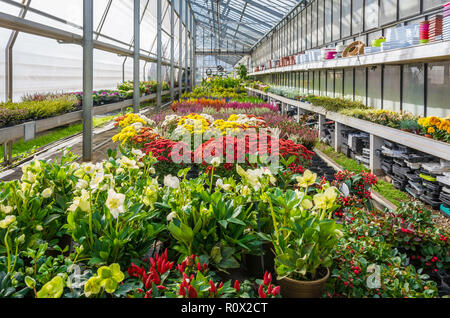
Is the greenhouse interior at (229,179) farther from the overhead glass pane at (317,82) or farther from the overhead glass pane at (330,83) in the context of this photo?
the overhead glass pane at (317,82)

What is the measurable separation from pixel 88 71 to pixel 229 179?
13.3 feet

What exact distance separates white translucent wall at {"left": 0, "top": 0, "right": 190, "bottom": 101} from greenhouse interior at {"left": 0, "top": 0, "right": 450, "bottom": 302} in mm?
38

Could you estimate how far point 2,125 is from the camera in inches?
135

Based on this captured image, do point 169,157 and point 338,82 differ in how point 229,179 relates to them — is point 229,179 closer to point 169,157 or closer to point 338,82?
point 169,157

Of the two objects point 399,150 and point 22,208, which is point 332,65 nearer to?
point 399,150

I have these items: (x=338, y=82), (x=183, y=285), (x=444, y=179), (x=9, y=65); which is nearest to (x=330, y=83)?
(x=338, y=82)

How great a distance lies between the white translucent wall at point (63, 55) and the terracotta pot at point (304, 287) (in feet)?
14.9

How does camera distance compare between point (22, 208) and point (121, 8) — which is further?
point (121, 8)

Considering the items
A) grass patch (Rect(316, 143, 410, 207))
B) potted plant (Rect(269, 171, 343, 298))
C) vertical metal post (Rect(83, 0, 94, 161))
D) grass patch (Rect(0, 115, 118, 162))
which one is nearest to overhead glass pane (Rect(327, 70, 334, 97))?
grass patch (Rect(316, 143, 410, 207))

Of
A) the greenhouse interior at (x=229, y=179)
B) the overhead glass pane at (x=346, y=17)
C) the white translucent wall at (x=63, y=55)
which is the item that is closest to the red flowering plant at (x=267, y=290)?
the greenhouse interior at (x=229, y=179)

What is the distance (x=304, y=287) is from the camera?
1.33 m
